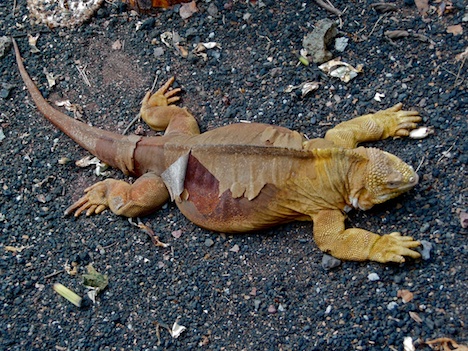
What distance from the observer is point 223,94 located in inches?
240

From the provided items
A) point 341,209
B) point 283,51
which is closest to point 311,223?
point 341,209

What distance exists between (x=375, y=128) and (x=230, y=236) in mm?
1518

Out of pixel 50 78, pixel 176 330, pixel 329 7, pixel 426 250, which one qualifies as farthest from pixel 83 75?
pixel 426 250

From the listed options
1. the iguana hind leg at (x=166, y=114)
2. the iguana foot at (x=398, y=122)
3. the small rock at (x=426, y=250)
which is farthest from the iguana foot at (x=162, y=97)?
the small rock at (x=426, y=250)

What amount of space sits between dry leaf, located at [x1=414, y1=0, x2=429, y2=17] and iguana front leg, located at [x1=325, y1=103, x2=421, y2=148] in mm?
1149

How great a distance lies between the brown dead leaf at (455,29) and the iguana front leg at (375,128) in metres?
0.93

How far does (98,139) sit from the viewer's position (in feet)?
19.6

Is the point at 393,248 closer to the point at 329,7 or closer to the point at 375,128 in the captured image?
the point at 375,128

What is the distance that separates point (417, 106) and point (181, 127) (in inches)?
82.6

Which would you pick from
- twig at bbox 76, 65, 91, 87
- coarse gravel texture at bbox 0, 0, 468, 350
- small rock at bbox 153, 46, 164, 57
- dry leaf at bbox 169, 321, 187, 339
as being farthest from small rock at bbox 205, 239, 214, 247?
twig at bbox 76, 65, 91, 87

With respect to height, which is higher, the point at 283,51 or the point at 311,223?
the point at 283,51

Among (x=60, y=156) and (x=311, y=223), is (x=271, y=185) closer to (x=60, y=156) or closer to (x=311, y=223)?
(x=311, y=223)

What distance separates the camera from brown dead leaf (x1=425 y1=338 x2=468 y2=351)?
429 cm

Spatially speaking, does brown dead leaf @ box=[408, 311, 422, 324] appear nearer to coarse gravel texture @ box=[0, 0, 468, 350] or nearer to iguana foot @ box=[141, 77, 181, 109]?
coarse gravel texture @ box=[0, 0, 468, 350]
